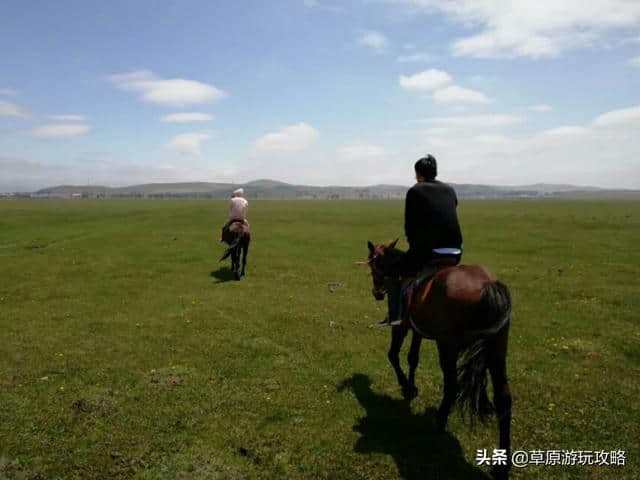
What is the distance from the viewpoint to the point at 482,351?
19.7 feet

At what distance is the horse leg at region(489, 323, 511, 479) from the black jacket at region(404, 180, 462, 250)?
173 centimetres

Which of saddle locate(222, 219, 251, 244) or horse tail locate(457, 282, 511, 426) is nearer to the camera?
horse tail locate(457, 282, 511, 426)

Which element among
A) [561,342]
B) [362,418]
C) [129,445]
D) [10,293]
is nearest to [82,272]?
[10,293]

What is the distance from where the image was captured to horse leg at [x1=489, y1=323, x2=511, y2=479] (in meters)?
5.81

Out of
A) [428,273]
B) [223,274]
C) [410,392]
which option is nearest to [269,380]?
[410,392]

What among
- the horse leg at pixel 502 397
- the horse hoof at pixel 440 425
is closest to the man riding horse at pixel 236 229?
the horse hoof at pixel 440 425

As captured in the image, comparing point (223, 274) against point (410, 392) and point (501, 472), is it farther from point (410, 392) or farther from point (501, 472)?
point (501, 472)

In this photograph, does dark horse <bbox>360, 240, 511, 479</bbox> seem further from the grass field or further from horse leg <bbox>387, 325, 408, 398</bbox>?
horse leg <bbox>387, 325, 408, 398</bbox>

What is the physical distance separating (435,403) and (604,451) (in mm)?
2667

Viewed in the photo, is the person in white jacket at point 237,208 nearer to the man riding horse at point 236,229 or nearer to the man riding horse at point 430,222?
the man riding horse at point 236,229

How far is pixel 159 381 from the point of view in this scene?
865 centimetres

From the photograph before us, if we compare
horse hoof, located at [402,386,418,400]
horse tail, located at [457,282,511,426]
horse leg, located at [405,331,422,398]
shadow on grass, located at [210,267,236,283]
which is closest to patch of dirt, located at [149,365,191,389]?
horse hoof, located at [402,386,418,400]

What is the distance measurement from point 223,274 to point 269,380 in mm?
11204

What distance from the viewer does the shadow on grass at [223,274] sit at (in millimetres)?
18359
